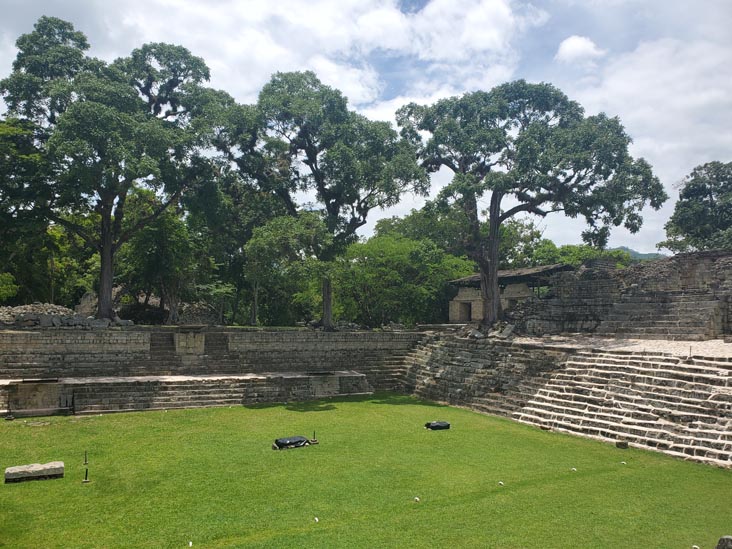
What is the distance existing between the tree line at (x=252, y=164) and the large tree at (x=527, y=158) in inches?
2.4

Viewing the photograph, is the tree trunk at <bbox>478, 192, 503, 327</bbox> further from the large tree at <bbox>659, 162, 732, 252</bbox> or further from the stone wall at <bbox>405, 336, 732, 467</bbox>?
the large tree at <bbox>659, 162, 732, 252</bbox>

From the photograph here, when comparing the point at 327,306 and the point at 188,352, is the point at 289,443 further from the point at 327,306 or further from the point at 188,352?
the point at 327,306

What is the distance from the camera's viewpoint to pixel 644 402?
11.8 m

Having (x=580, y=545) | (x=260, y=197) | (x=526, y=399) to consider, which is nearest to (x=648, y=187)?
(x=526, y=399)

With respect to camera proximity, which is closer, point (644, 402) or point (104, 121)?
point (644, 402)

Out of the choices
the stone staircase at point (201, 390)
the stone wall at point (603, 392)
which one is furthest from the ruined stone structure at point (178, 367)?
the stone wall at point (603, 392)

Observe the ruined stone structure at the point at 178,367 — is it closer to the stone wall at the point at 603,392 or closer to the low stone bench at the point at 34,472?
the stone wall at the point at 603,392

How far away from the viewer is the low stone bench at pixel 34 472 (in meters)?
8.26

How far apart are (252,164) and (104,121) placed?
5847mm

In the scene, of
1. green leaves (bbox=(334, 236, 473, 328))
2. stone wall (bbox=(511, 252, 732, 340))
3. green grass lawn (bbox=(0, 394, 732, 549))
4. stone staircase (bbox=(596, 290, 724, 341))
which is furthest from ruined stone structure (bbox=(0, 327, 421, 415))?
stone staircase (bbox=(596, 290, 724, 341))

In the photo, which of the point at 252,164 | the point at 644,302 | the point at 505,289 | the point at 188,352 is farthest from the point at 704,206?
the point at 188,352

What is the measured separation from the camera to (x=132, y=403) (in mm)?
14812

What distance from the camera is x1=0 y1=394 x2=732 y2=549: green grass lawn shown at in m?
6.46

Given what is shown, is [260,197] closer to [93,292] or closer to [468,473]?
[93,292]
